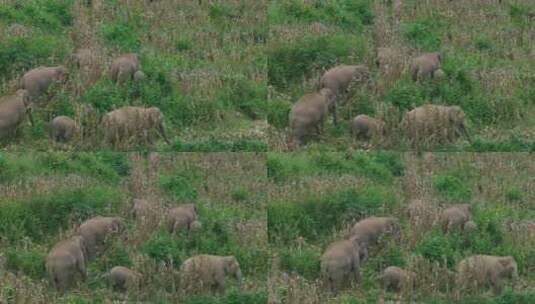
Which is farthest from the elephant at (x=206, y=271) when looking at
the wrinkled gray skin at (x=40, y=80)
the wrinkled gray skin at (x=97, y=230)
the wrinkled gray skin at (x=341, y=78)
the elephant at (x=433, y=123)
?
the wrinkled gray skin at (x=40, y=80)

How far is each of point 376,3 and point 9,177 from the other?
225 inches

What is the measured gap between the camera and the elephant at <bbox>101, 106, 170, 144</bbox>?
15.4m

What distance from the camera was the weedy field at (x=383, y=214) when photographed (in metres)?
14.8

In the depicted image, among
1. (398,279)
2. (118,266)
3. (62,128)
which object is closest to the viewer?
(398,279)

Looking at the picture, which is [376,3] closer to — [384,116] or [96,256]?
[384,116]

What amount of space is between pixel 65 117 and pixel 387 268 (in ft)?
13.5

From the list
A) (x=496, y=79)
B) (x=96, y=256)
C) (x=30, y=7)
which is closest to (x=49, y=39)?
(x=30, y=7)

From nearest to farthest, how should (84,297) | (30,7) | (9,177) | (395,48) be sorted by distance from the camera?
1. (84,297)
2. (9,177)
3. (395,48)
4. (30,7)

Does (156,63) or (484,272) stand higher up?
(156,63)

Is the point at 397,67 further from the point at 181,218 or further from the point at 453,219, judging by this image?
the point at 181,218

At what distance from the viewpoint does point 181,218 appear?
15219 millimetres

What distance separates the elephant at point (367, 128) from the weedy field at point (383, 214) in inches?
9.2

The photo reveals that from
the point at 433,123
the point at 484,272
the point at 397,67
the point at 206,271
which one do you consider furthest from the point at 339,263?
the point at 397,67

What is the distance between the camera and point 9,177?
15750 millimetres
